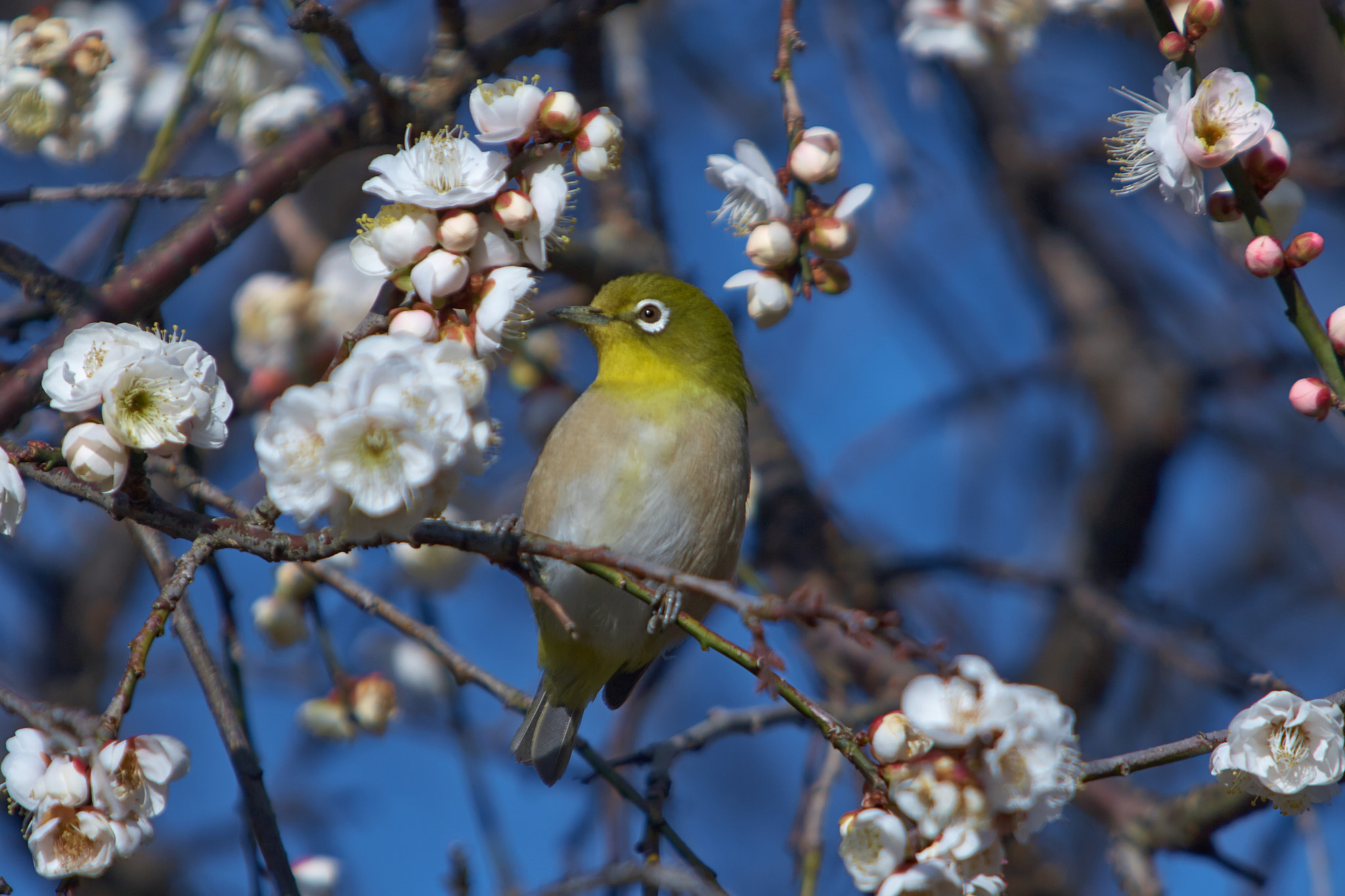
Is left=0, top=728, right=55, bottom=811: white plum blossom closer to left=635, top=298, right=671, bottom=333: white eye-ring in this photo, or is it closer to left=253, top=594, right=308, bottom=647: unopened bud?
left=253, top=594, right=308, bottom=647: unopened bud

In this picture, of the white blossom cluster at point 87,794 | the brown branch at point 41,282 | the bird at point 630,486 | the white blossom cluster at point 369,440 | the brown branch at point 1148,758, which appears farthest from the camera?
the bird at point 630,486

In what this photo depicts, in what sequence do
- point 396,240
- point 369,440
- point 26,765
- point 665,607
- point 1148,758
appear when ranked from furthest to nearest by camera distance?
point 665,607 → point 396,240 → point 1148,758 → point 26,765 → point 369,440

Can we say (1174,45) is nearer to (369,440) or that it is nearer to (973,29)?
(369,440)

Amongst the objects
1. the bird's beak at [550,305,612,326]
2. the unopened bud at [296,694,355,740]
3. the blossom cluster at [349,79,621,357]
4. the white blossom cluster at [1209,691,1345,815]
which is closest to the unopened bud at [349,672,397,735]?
the unopened bud at [296,694,355,740]

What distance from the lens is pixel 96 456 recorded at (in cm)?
163

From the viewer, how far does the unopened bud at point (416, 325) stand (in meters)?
1.83

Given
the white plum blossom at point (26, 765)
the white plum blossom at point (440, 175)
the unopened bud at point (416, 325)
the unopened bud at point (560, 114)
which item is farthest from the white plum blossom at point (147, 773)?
the unopened bud at point (560, 114)

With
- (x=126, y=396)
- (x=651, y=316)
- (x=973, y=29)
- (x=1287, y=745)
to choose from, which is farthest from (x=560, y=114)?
(x=973, y=29)

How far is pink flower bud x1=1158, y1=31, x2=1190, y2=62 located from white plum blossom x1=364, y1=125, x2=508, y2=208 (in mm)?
1167

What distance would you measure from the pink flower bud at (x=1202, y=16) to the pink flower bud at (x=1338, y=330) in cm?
54

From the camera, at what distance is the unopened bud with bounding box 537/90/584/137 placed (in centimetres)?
203

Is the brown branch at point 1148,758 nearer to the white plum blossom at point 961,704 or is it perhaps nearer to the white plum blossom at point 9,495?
the white plum blossom at point 961,704

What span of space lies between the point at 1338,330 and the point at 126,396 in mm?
1985

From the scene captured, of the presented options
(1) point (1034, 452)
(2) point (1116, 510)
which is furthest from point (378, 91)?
(1) point (1034, 452)
